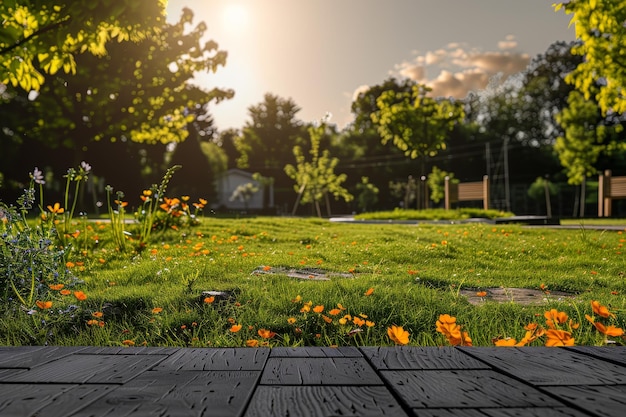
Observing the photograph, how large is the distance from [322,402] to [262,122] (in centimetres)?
5882

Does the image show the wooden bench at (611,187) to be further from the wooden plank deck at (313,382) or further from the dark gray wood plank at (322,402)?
the dark gray wood plank at (322,402)

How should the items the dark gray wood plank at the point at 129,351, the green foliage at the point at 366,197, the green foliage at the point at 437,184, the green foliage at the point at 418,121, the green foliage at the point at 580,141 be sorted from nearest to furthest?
the dark gray wood plank at the point at 129,351, the green foliage at the point at 418,121, the green foliage at the point at 580,141, the green foliage at the point at 437,184, the green foliage at the point at 366,197

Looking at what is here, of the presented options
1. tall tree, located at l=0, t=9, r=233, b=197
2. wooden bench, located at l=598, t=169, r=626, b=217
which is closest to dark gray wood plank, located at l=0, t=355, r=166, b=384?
tall tree, located at l=0, t=9, r=233, b=197

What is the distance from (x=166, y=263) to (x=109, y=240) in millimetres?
2260

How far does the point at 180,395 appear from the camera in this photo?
1.76 meters

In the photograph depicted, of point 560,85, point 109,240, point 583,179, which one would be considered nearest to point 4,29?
point 109,240

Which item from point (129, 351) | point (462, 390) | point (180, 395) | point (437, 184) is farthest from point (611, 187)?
point (180, 395)

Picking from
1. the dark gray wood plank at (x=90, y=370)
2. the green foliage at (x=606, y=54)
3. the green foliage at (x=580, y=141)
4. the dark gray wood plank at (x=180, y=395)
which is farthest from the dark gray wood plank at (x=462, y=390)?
the green foliage at (x=580, y=141)

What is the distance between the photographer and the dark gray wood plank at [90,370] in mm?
1971

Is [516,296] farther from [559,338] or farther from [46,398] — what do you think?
[46,398]

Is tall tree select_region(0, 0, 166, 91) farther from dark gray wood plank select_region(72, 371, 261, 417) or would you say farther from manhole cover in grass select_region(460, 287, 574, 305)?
dark gray wood plank select_region(72, 371, 261, 417)

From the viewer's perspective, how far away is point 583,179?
29.7 m

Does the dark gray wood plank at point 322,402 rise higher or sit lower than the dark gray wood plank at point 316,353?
higher

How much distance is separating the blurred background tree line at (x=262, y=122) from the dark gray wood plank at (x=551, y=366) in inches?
185
